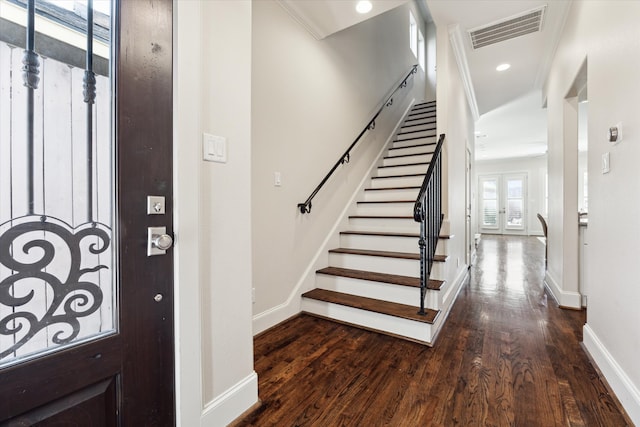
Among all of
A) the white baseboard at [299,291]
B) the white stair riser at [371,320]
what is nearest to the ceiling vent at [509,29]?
the white baseboard at [299,291]

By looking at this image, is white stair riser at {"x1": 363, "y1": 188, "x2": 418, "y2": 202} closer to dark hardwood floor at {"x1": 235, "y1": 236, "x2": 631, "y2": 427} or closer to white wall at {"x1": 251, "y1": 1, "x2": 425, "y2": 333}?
white wall at {"x1": 251, "y1": 1, "x2": 425, "y2": 333}

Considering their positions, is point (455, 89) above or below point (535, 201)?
above

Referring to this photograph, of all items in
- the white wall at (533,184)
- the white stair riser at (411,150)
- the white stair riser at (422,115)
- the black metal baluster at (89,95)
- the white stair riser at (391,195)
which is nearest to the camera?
the black metal baluster at (89,95)

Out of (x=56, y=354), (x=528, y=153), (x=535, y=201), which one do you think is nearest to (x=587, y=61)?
(x=56, y=354)

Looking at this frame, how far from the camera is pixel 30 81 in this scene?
801mm

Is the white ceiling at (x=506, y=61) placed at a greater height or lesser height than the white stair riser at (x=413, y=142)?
greater

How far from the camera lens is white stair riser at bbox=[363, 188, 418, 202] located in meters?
3.46

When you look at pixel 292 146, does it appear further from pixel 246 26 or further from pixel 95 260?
pixel 95 260

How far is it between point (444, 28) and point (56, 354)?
3.73 metres

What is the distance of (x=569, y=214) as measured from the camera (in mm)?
2820

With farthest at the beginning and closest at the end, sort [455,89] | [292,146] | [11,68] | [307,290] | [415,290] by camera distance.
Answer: [455,89] → [307,290] → [292,146] → [415,290] → [11,68]

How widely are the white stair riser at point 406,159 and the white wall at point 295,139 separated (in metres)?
0.51

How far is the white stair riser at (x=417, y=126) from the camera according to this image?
4638 millimetres

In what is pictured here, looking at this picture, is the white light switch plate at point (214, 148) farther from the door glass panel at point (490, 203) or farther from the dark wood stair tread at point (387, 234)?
the door glass panel at point (490, 203)
